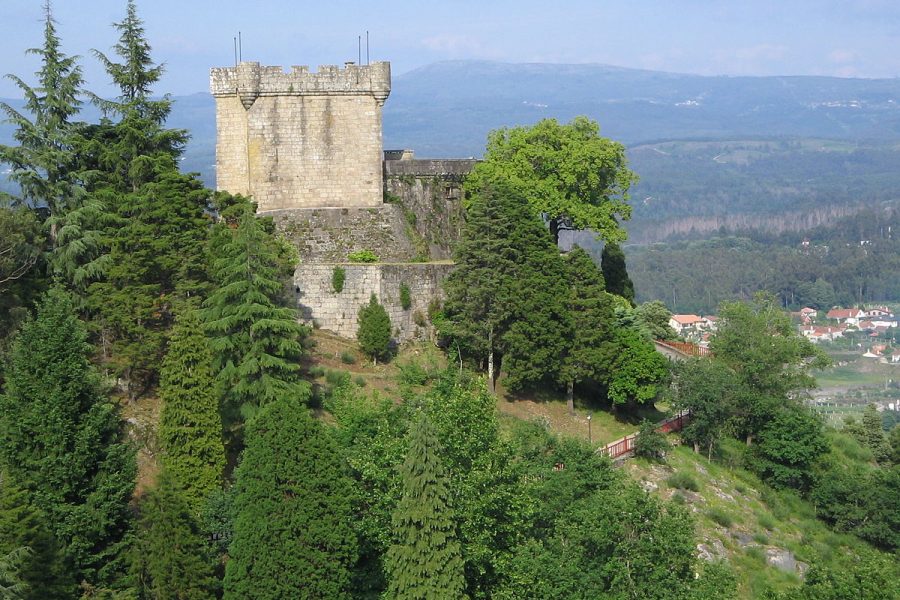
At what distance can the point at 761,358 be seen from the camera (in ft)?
141

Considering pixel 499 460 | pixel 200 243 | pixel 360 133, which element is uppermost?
pixel 360 133

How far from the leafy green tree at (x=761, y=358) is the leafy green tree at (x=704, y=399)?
1357 millimetres

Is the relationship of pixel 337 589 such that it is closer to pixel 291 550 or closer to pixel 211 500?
pixel 291 550

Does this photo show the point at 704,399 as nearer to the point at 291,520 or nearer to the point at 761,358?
the point at 761,358

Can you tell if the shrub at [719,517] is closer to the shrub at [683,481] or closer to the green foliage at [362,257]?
the shrub at [683,481]

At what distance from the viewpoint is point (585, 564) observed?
24953 mm

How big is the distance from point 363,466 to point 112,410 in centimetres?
632

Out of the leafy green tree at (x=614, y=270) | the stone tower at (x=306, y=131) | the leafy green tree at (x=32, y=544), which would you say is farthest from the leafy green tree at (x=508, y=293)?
the leafy green tree at (x=32, y=544)

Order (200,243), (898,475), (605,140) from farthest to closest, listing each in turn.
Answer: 1. (605,140)
2. (898,475)
3. (200,243)

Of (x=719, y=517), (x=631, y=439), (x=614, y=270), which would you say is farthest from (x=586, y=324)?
(x=614, y=270)

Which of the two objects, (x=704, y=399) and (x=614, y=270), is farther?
(x=614, y=270)

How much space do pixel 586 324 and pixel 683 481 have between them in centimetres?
574

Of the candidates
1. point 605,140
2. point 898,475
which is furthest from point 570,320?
point 898,475

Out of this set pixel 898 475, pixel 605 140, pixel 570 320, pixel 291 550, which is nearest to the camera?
pixel 291 550
